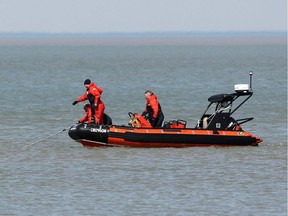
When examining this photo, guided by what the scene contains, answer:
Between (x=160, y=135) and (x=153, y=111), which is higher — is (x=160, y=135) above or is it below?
below

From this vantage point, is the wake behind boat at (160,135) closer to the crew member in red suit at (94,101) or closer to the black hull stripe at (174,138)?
the black hull stripe at (174,138)

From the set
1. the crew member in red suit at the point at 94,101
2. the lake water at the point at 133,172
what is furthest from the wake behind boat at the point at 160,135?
the crew member in red suit at the point at 94,101

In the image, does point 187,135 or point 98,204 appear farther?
point 187,135

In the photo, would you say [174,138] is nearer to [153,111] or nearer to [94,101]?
[153,111]

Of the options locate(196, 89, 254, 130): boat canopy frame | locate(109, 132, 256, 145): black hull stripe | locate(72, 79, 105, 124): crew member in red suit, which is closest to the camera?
locate(109, 132, 256, 145): black hull stripe

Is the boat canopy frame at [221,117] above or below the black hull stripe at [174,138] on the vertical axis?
above

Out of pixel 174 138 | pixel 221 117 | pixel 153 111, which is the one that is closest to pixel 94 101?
pixel 153 111

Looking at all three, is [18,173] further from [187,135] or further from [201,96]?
[201,96]

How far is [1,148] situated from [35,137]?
2.60m

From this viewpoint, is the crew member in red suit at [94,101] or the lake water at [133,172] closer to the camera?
the lake water at [133,172]

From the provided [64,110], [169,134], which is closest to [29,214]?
[169,134]

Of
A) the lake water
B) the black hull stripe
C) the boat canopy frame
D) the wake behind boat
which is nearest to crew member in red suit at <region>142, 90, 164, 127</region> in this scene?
the wake behind boat

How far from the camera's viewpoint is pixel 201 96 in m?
47.5

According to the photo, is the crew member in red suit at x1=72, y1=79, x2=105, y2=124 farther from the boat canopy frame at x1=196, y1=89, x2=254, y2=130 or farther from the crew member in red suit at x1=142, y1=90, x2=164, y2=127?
the boat canopy frame at x1=196, y1=89, x2=254, y2=130
